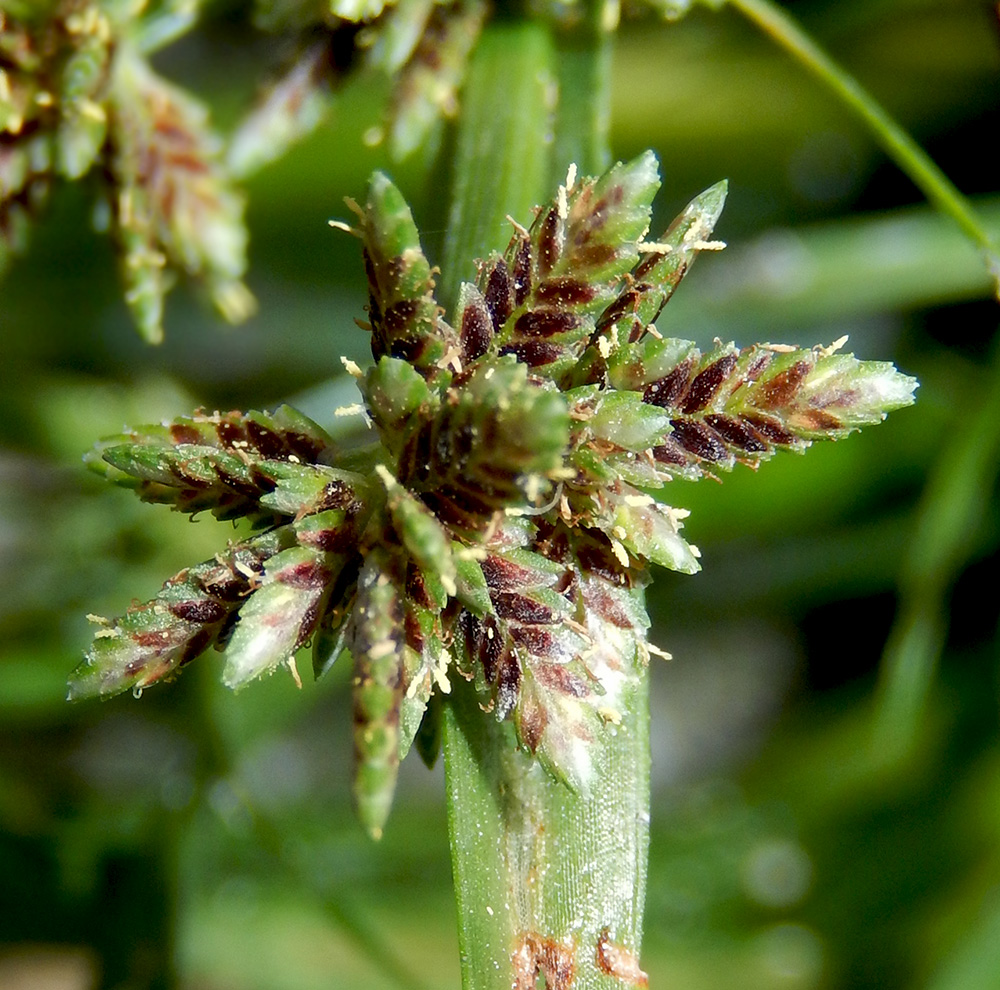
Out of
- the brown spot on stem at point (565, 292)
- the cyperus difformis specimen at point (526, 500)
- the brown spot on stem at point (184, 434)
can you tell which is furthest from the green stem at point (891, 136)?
the brown spot on stem at point (184, 434)

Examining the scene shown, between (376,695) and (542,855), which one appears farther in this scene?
(542,855)

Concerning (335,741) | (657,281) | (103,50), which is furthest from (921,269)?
(335,741)

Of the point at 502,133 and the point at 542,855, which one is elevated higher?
the point at 502,133

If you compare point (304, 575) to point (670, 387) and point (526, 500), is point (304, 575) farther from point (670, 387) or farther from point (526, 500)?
point (670, 387)

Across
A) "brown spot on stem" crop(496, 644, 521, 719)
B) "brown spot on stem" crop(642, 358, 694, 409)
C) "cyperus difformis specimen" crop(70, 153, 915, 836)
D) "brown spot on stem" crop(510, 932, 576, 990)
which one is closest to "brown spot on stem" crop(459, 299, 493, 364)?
"cyperus difformis specimen" crop(70, 153, 915, 836)

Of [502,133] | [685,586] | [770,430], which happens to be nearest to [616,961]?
[770,430]

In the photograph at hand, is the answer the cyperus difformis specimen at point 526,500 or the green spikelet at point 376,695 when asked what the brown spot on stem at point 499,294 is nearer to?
the cyperus difformis specimen at point 526,500
